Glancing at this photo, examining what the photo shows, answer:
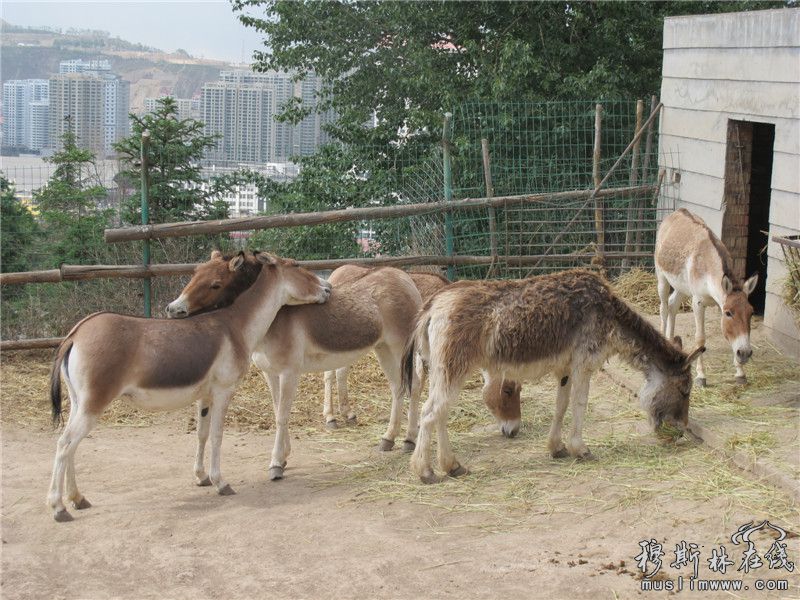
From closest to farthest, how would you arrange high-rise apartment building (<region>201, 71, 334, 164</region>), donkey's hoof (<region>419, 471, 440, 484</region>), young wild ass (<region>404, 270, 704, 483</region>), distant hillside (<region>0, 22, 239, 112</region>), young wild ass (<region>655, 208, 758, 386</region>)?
young wild ass (<region>404, 270, 704, 483</region>), donkey's hoof (<region>419, 471, 440, 484</region>), young wild ass (<region>655, 208, 758, 386</region>), high-rise apartment building (<region>201, 71, 334, 164</region>), distant hillside (<region>0, 22, 239, 112</region>)

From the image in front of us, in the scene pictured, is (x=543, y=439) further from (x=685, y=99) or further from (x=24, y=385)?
(x=685, y=99)

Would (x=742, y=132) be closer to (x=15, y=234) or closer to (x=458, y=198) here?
(x=458, y=198)

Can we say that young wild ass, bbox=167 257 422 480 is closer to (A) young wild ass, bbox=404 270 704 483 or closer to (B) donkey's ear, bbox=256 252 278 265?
(B) donkey's ear, bbox=256 252 278 265

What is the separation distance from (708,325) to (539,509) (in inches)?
199

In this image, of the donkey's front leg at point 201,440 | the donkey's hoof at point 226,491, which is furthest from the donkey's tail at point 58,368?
the donkey's hoof at point 226,491

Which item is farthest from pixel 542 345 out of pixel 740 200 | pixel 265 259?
pixel 740 200

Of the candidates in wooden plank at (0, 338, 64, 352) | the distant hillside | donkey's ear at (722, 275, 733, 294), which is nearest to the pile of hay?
donkey's ear at (722, 275, 733, 294)

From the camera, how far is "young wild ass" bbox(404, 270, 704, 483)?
6.75 meters

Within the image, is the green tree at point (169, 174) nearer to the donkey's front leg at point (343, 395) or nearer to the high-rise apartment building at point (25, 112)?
the donkey's front leg at point (343, 395)

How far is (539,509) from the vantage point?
20.7ft

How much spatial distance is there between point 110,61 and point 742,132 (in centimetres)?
2494

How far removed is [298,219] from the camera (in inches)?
410

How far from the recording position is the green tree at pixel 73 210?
1141cm

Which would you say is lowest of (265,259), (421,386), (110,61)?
(421,386)
